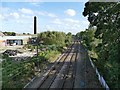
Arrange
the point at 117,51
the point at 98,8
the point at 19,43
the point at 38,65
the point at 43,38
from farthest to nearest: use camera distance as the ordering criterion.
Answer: the point at 19,43, the point at 43,38, the point at 38,65, the point at 98,8, the point at 117,51

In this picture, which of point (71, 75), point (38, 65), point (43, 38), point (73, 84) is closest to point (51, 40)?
point (43, 38)

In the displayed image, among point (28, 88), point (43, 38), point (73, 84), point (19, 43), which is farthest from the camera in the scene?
point (19, 43)

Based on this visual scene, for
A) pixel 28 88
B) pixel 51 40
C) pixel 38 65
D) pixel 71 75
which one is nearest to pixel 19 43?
pixel 51 40

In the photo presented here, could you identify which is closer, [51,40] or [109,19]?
[109,19]

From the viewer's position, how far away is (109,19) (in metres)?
27.9

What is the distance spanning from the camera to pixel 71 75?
28766 mm

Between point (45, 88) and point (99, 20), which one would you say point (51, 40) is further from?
point (45, 88)

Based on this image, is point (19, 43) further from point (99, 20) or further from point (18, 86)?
point (18, 86)

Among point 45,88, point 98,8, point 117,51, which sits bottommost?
point 45,88

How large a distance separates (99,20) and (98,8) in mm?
1498

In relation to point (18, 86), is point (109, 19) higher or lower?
higher

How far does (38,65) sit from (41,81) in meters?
9.47

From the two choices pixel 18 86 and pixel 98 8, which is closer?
pixel 18 86

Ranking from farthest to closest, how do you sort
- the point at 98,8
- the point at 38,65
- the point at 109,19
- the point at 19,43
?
the point at 19,43, the point at 38,65, the point at 98,8, the point at 109,19
